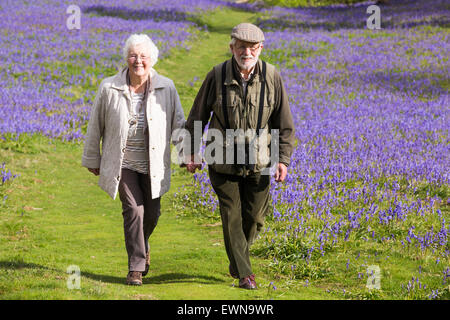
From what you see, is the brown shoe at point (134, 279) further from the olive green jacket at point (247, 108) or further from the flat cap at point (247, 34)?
the flat cap at point (247, 34)

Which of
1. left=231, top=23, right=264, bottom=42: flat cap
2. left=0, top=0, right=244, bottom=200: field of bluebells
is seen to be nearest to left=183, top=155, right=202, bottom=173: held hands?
left=231, top=23, right=264, bottom=42: flat cap

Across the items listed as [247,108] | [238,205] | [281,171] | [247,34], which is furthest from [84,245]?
[247,34]

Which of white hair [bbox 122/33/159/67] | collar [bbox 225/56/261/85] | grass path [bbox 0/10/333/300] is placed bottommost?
grass path [bbox 0/10/333/300]

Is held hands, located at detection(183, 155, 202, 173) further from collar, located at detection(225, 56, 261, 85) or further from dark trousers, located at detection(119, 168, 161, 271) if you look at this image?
collar, located at detection(225, 56, 261, 85)

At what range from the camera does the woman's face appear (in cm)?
609

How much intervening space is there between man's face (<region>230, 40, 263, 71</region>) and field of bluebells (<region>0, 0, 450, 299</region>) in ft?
8.00

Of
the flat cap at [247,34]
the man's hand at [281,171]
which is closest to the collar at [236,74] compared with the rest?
the flat cap at [247,34]

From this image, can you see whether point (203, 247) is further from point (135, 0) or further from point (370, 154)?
point (135, 0)

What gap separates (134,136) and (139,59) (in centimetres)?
78

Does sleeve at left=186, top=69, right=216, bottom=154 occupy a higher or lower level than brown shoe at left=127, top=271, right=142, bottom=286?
higher

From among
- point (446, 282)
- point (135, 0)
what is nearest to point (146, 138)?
point (446, 282)

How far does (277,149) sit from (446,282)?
2176mm

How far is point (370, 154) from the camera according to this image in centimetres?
1188

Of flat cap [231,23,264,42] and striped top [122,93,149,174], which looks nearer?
flat cap [231,23,264,42]
